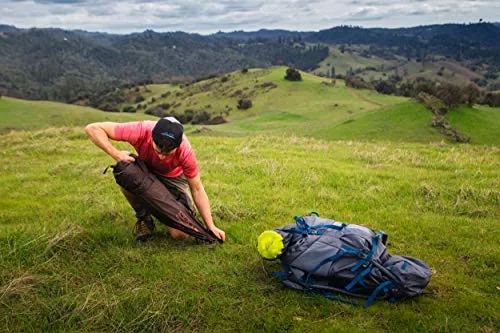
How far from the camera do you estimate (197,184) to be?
18.7 ft

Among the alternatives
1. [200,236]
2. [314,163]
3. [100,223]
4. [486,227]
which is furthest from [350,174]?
[100,223]

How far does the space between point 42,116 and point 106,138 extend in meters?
69.3

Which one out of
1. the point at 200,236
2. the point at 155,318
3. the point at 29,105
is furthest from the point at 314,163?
the point at 29,105

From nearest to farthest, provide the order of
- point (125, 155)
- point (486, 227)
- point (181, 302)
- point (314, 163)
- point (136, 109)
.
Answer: point (181, 302), point (125, 155), point (486, 227), point (314, 163), point (136, 109)

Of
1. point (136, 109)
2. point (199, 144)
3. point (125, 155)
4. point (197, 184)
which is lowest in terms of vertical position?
point (136, 109)

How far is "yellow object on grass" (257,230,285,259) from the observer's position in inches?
195

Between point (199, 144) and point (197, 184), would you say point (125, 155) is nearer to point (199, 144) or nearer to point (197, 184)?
point (197, 184)

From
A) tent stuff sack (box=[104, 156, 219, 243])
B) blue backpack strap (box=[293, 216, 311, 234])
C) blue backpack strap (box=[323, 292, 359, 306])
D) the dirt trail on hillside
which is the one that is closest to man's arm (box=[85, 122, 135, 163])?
tent stuff sack (box=[104, 156, 219, 243])

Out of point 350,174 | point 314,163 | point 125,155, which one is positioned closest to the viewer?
point 125,155

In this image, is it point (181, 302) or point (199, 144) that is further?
point (199, 144)

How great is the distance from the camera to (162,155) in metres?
5.32

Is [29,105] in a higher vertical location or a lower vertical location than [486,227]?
lower

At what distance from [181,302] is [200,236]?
149 centimetres

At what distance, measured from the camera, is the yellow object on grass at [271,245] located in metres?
4.96
